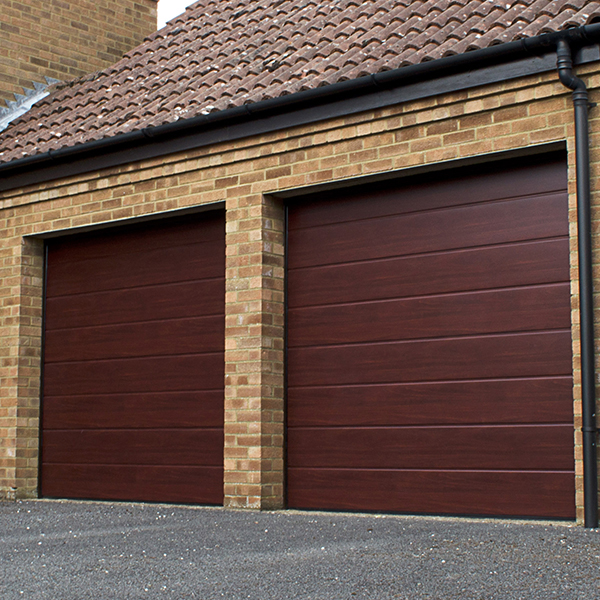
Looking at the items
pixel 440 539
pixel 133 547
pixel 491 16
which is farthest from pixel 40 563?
pixel 491 16

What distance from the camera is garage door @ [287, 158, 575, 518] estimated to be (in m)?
6.14

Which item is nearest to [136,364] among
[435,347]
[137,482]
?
[137,482]

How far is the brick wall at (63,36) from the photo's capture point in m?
10.8

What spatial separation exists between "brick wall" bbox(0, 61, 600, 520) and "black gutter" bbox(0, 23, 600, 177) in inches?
8.0

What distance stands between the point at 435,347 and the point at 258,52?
391 cm

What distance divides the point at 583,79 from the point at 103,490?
19.2 feet

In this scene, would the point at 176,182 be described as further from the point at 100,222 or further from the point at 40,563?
the point at 40,563

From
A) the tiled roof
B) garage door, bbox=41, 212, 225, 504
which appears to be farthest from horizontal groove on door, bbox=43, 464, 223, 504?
the tiled roof

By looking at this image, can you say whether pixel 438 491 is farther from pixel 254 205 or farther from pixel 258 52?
pixel 258 52

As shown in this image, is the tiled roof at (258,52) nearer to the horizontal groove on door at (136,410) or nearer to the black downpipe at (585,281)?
the black downpipe at (585,281)

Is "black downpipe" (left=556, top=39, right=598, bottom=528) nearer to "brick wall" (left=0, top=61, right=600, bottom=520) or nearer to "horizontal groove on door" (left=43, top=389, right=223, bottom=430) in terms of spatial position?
"brick wall" (left=0, top=61, right=600, bottom=520)

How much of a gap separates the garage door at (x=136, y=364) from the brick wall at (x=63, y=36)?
302 centimetres

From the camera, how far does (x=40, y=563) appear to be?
4.93m

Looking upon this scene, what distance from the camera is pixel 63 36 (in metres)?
11.6
